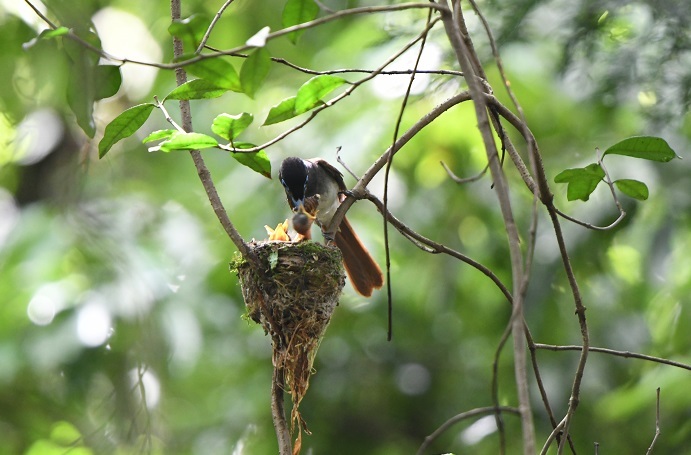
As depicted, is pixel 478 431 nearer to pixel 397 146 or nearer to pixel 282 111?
pixel 397 146

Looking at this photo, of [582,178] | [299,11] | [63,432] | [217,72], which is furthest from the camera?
[63,432]

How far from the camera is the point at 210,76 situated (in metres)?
1.87

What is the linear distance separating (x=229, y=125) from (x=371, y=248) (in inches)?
138

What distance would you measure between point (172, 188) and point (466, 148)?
2468 mm

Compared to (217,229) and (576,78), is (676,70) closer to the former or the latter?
(576,78)

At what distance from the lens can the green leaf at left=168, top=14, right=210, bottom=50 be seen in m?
1.71

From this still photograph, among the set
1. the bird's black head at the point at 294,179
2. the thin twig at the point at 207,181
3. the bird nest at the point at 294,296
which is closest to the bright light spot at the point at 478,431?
the bird's black head at the point at 294,179

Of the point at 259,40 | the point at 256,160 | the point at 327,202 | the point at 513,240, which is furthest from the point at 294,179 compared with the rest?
the point at 513,240

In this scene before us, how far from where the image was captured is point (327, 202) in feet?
16.3

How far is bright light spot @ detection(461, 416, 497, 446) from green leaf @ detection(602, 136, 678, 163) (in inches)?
144

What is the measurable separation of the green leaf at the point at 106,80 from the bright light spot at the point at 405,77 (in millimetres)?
2398

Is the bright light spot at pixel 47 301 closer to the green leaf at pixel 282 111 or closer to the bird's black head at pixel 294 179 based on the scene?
the bird's black head at pixel 294 179

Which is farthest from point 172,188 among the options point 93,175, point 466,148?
point 466,148

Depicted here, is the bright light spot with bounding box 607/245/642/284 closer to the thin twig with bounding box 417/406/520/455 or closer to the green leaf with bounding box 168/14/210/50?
the thin twig with bounding box 417/406/520/455
